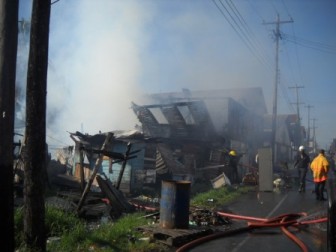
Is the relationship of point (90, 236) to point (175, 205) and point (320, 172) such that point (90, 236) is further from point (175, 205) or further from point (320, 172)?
point (320, 172)

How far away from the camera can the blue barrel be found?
838cm

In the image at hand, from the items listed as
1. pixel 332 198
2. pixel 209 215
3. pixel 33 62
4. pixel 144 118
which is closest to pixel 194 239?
pixel 209 215

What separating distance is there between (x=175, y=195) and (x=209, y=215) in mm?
1775

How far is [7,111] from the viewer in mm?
5441

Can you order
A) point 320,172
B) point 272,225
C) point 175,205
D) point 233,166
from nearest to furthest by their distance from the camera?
point 175,205
point 272,225
point 320,172
point 233,166

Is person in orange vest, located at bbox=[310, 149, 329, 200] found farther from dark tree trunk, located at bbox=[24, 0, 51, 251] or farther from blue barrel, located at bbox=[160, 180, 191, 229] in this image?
dark tree trunk, located at bbox=[24, 0, 51, 251]

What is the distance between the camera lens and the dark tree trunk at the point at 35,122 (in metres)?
6.02

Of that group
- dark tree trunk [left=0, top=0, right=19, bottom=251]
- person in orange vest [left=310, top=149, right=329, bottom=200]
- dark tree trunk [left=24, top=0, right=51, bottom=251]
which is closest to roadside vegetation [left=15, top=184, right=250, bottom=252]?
dark tree trunk [left=24, top=0, right=51, bottom=251]

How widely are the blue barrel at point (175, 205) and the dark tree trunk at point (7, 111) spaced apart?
375 cm

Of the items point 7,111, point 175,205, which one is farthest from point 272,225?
point 7,111

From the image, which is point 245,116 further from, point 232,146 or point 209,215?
point 209,215

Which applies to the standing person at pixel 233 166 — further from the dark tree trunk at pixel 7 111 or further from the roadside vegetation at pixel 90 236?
the dark tree trunk at pixel 7 111

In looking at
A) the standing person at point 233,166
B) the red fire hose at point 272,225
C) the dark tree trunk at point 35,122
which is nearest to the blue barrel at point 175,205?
the red fire hose at point 272,225

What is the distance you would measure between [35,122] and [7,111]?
0.63m
